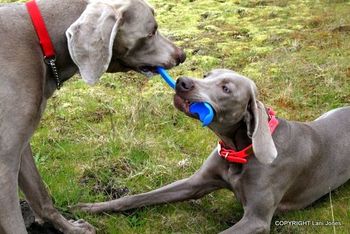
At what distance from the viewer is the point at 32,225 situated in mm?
4766

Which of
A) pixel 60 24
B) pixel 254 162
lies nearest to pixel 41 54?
pixel 60 24

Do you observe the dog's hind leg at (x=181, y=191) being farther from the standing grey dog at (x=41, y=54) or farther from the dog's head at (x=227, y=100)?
the standing grey dog at (x=41, y=54)

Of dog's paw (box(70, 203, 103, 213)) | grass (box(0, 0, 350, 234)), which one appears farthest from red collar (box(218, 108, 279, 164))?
dog's paw (box(70, 203, 103, 213))

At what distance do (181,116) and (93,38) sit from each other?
8.12 feet

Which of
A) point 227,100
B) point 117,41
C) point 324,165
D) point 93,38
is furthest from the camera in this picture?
point 324,165

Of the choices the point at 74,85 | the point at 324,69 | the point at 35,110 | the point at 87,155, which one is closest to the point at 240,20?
the point at 324,69

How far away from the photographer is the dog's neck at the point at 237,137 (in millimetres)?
4863

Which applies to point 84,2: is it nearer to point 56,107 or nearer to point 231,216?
point 231,216

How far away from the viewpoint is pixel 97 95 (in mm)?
6941

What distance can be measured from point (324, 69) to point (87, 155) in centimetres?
327

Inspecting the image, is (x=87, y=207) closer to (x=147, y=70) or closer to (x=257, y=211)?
(x=147, y=70)

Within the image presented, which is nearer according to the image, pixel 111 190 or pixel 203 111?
pixel 203 111

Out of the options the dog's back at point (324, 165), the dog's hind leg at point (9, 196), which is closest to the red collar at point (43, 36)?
the dog's hind leg at point (9, 196)

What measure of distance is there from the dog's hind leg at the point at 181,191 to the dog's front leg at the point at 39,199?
28cm
